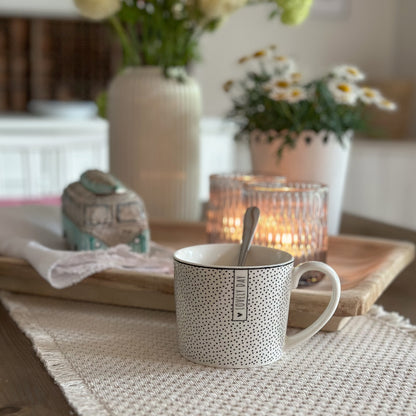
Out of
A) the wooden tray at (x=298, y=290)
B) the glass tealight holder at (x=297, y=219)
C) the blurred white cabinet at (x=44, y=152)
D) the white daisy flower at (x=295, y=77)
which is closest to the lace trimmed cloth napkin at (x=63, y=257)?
the wooden tray at (x=298, y=290)

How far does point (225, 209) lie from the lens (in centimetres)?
82

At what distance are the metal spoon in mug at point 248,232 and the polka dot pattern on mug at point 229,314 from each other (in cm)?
7

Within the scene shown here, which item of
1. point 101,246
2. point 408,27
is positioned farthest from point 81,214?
point 408,27

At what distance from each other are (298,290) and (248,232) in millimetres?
87

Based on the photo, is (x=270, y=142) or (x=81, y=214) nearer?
(x=81, y=214)

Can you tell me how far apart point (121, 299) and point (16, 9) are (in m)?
2.61

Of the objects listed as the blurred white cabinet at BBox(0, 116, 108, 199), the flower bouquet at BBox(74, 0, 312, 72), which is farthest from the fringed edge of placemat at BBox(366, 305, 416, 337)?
the blurred white cabinet at BBox(0, 116, 108, 199)

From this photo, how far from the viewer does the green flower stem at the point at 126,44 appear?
1.10 meters

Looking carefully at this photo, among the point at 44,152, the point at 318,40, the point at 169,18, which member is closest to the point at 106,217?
the point at 169,18

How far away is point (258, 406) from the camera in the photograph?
474mm

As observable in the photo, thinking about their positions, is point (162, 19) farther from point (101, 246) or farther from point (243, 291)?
point (243, 291)

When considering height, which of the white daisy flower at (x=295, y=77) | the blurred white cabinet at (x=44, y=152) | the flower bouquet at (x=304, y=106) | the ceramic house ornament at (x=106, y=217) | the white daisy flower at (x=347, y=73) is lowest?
the blurred white cabinet at (x=44, y=152)

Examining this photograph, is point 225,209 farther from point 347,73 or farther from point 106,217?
point 347,73

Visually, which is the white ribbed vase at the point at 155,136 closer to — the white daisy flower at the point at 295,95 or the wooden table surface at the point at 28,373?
the white daisy flower at the point at 295,95
